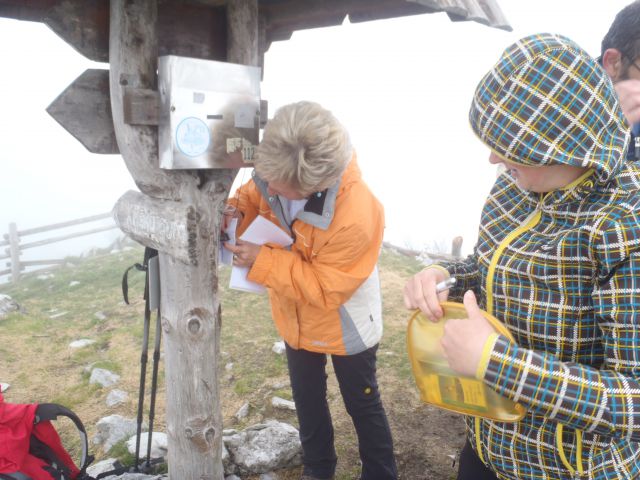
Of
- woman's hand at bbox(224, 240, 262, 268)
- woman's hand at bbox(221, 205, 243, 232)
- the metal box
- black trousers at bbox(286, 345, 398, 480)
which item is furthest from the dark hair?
black trousers at bbox(286, 345, 398, 480)

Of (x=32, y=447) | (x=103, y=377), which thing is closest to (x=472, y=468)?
(x=32, y=447)

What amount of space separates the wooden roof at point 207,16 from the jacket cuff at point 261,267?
39.3 inches

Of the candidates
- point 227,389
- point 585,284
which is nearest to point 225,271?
point 227,389

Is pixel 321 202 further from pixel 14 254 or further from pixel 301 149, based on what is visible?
pixel 14 254

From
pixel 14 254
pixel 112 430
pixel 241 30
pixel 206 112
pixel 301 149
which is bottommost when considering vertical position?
pixel 14 254

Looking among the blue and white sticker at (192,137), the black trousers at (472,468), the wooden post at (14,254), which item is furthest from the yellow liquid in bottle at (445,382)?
the wooden post at (14,254)

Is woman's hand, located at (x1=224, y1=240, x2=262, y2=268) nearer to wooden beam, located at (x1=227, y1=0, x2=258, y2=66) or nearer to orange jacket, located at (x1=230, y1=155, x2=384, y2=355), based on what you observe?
orange jacket, located at (x1=230, y1=155, x2=384, y2=355)

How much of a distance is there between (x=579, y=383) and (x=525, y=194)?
2.11 feet

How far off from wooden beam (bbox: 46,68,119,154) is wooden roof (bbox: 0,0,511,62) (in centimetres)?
11

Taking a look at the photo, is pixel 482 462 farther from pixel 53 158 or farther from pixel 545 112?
pixel 53 158

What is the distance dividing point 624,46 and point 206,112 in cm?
154

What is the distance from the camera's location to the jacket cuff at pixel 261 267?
2.30 m

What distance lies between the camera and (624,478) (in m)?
1.30

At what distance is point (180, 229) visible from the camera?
2.11 metres
